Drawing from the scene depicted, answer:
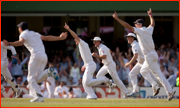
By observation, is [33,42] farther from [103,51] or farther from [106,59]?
[106,59]

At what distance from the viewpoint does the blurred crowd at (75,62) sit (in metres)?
17.7

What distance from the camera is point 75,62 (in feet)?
64.8

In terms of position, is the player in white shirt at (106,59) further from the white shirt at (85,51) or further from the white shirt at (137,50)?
the white shirt at (137,50)

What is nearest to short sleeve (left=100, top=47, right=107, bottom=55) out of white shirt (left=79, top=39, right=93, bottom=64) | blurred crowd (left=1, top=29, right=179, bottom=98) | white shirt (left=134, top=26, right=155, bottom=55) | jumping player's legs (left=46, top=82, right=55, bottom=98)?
white shirt (left=79, top=39, right=93, bottom=64)

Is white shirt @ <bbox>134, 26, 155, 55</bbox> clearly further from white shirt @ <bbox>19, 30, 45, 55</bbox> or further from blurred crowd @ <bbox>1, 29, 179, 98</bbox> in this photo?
blurred crowd @ <bbox>1, 29, 179, 98</bbox>

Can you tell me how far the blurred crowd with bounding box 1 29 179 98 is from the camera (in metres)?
17.7

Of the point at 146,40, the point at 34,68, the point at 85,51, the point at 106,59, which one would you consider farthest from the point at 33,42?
the point at 146,40

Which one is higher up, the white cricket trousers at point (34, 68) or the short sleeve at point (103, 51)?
the short sleeve at point (103, 51)

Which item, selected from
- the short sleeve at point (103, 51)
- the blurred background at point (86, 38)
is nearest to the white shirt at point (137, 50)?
the short sleeve at point (103, 51)

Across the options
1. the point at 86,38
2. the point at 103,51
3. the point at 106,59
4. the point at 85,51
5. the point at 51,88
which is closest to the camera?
the point at 85,51

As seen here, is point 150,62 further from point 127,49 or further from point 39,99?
point 127,49

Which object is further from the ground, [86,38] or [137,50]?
[86,38]

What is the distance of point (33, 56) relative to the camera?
998cm

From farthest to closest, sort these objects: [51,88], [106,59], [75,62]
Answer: [75,62]
[51,88]
[106,59]
